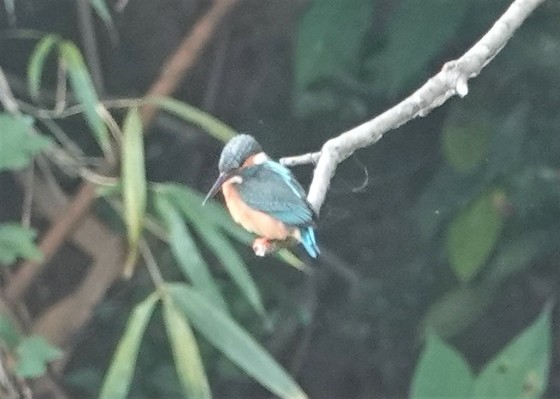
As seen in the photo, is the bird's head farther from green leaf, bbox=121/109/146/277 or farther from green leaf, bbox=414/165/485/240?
green leaf, bbox=414/165/485/240

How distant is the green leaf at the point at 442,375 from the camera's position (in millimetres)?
1085

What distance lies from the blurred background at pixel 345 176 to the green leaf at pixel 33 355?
0.21m

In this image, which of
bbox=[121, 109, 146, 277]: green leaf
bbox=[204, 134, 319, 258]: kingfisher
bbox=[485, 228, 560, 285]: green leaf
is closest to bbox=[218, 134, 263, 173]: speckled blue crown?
bbox=[204, 134, 319, 258]: kingfisher

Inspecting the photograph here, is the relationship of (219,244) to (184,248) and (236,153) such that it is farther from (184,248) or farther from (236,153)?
(236,153)

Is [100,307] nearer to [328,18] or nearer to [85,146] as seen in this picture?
[85,146]

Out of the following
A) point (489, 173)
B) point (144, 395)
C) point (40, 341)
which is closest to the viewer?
point (40, 341)

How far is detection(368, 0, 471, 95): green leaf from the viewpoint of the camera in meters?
1.11

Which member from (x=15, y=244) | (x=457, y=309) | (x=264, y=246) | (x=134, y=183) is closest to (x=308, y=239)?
(x=264, y=246)

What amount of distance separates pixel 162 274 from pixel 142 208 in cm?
32

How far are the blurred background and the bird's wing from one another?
2.00ft

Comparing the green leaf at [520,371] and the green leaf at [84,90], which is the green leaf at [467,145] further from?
the green leaf at [84,90]

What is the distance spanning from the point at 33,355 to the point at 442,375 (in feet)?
1.40

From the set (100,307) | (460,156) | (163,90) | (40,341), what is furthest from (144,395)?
(460,156)

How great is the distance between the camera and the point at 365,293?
1309 mm
